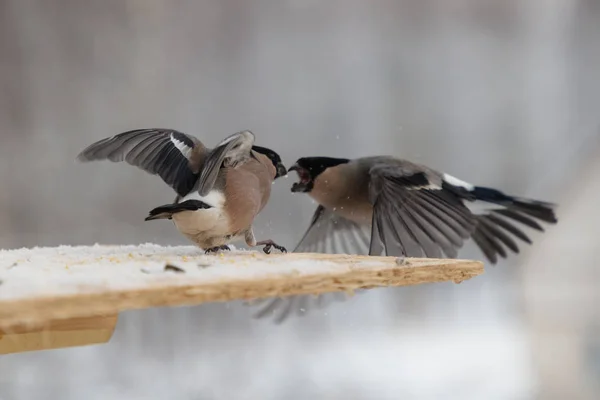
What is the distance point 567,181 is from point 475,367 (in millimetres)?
781

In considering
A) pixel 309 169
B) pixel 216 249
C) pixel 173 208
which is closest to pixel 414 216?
pixel 309 169

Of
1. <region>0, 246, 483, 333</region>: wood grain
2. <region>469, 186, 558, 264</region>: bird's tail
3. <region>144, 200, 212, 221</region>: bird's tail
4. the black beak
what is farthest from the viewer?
<region>469, 186, 558, 264</region>: bird's tail

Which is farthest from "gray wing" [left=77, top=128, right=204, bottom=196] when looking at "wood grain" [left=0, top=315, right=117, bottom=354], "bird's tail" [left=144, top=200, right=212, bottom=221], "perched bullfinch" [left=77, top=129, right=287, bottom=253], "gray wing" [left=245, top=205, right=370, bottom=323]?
"gray wing" [left=245, top=205, right=370, bottom=323]

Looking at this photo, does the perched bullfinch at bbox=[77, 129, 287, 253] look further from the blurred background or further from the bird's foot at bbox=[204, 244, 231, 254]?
the blurred background

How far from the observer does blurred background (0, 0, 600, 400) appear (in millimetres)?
2357

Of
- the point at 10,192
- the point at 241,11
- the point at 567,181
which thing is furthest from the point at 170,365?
the point at 567,181

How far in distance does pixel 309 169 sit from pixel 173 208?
780 mm

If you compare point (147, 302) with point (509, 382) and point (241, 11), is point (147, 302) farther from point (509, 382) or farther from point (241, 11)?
point (509, 382)

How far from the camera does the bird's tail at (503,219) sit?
6.49 feet

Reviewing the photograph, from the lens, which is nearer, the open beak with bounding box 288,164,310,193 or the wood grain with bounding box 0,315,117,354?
the wood grain with bounding box 0,315,117,354

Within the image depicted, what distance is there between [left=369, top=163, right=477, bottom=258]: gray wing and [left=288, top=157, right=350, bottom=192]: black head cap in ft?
0.54

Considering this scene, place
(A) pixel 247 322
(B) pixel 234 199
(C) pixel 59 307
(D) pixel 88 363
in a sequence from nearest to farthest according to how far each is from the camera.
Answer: (C) pixel 59 307, (B) pixel 234 199, (D) pixel 88 363, (A) pixel 247 322

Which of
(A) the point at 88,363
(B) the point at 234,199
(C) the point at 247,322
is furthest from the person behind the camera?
(C) the point at 247,322

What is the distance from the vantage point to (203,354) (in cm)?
242
